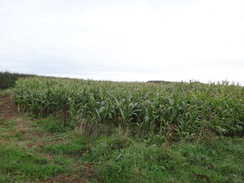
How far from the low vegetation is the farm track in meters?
0.02

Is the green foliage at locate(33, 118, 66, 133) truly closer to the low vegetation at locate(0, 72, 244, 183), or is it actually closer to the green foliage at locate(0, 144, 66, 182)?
the low vegetation at locate(0, 72, 244, 183)

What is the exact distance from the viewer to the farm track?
114 inches

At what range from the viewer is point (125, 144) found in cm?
368

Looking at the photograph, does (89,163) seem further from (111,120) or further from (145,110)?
(145,110)

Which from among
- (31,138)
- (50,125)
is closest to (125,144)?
(31,138)

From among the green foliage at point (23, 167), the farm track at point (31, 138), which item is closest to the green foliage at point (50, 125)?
the farm track at point (31, 138)

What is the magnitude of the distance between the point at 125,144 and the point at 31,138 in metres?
2.49

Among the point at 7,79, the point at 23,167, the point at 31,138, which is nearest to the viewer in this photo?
the point at 23,167

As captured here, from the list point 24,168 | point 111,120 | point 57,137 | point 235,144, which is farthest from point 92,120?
point 235,144

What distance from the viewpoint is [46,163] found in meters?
3.23

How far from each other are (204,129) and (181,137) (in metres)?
0.63

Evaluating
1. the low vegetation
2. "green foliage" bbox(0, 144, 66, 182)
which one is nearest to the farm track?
the low vegetation

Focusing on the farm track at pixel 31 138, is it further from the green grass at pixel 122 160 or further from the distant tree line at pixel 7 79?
the distant tree line at pixel 7 79

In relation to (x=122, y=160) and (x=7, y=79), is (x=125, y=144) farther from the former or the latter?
(x=7, y=79)
